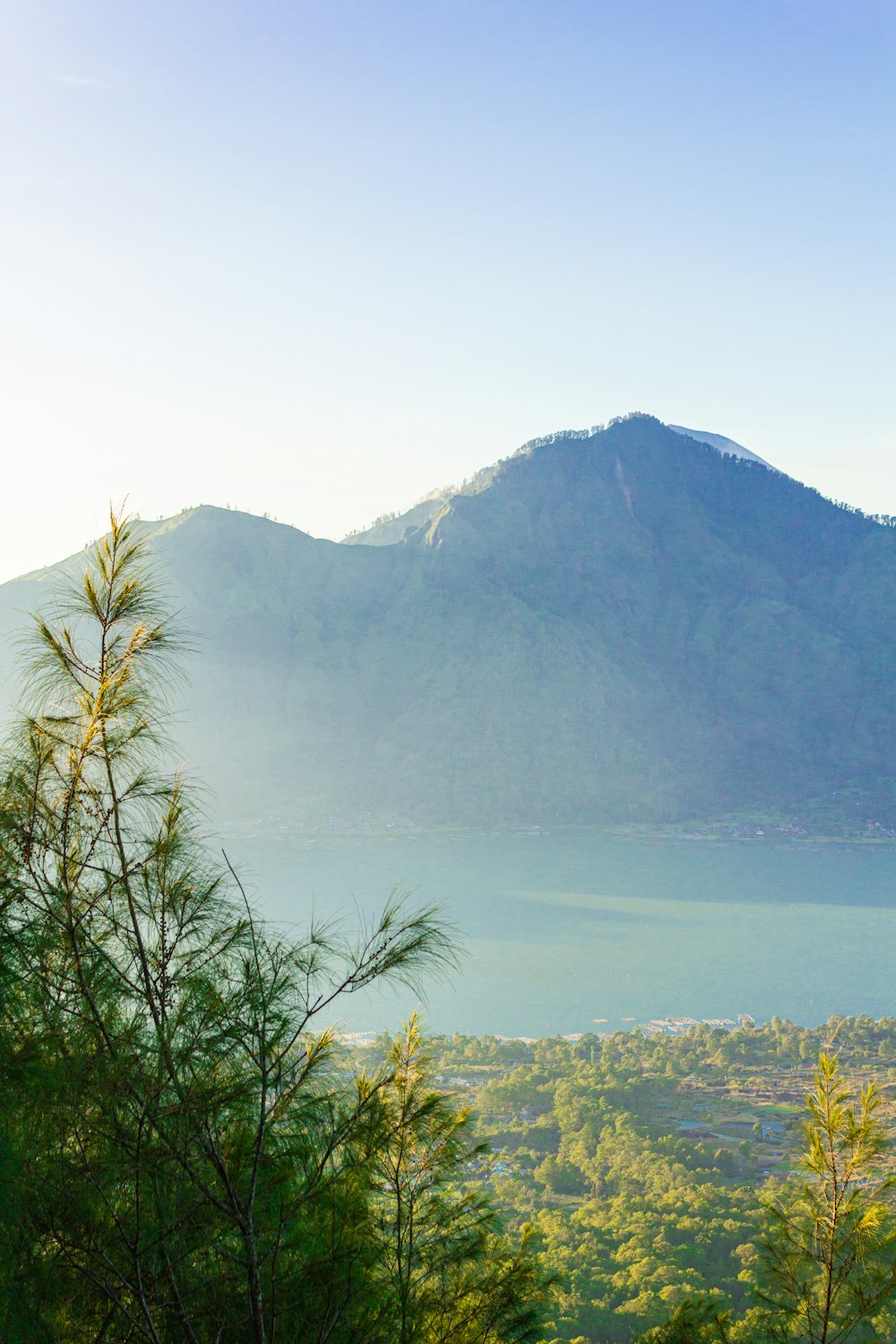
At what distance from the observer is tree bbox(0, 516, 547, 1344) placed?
6.70 ft

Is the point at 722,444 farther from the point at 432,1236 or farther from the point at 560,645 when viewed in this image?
the point at 432,1236

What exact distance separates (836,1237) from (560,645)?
8588cm

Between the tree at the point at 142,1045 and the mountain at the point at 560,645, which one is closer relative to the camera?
the tree at the point at 142,1045

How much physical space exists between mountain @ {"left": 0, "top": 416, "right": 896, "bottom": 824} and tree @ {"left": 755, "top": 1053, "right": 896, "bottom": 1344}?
2261 inches

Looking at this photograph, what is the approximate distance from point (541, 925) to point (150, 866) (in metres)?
36.6

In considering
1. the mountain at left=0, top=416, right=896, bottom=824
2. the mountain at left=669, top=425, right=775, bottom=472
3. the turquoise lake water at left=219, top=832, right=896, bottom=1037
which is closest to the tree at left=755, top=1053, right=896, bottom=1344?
the turquoise lake water at left=219, top=832, right=896, bottom=1037

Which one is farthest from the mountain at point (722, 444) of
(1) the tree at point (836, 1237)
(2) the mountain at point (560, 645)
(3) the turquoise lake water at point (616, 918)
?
(1) the tree at point (836, 1237)

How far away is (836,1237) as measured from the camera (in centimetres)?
310

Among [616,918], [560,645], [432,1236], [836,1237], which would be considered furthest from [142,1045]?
[560,645]

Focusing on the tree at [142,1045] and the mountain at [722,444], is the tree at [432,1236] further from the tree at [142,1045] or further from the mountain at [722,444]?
the mountain at [722,444]

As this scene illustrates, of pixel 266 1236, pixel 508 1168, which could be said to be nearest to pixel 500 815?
pixel 508 1168

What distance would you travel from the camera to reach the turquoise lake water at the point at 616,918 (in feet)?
93.0

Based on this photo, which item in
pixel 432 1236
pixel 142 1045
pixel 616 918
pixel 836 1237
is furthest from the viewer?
pixel 616 918

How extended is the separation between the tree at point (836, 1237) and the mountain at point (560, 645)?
5744 centimetres
